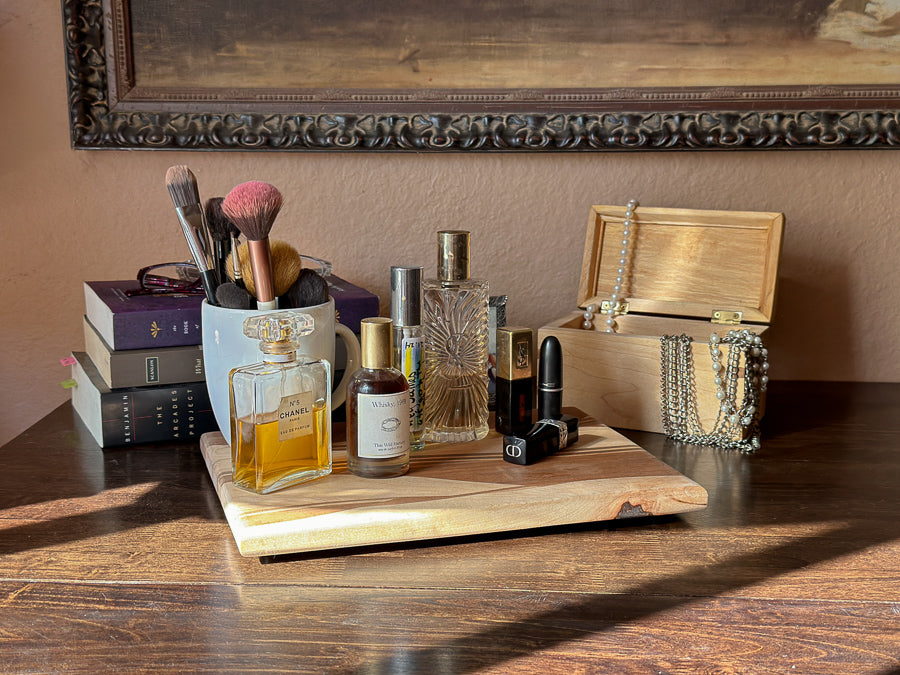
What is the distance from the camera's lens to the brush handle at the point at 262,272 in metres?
0.79

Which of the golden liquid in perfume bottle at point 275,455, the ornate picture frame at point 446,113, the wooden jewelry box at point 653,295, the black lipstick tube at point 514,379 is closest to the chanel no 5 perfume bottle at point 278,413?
the golden liquid in perfume bottle at point 275,455

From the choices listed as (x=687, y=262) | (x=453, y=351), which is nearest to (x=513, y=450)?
(x=453, y=351)

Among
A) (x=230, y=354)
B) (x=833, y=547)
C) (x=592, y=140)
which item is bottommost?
(x=833, y=547)

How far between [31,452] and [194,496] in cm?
25

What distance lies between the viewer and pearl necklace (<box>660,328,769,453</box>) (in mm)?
943

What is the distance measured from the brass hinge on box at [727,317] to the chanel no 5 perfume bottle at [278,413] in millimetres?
576

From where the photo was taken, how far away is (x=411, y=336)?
85cm

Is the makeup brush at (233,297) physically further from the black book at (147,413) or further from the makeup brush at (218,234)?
the black book at (147,413)

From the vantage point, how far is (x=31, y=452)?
922mm

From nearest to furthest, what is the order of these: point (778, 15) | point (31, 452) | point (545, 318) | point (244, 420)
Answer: point (244, 420)
point (31, 452)
point (778, 15)
point (545, 318)

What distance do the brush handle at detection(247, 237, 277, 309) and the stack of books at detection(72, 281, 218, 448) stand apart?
0.16m

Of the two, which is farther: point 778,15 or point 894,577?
point 778,15

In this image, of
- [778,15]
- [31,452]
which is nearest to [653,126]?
[778,15]

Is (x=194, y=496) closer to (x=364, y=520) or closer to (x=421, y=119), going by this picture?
(x=364, y=520)
